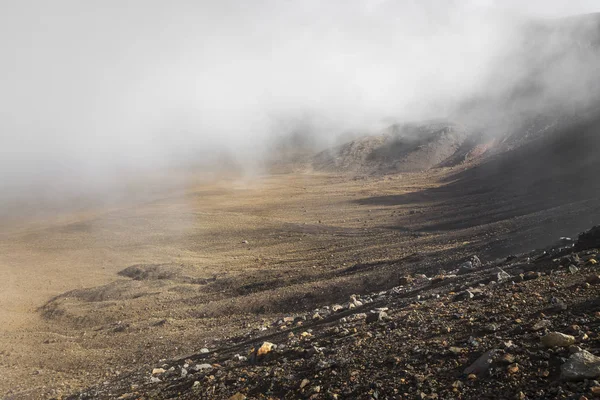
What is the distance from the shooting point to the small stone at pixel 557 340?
4.63 meters

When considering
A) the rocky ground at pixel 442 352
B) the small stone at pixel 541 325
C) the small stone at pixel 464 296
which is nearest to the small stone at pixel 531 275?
the rocky ground at pixel 442 352

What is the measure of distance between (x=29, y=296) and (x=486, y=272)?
20247mm

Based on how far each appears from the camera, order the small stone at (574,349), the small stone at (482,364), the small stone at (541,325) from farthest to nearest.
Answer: the small stone at (541,325), the small stone at (482,364), the small stone at (574,349)

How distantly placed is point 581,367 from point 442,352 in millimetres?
1637

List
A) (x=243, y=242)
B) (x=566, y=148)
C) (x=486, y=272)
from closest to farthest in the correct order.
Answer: (x=486, y=272) → (x=243, y=242) → (x=566, y=148)

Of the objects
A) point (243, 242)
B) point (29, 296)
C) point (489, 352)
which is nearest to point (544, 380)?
point (489, 352)

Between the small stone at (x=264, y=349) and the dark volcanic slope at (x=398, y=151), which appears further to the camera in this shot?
the dark volcanic slope at (x=398, y=151)

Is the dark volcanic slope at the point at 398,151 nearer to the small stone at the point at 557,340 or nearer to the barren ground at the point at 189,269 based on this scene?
the barren ground at the point at 189,269

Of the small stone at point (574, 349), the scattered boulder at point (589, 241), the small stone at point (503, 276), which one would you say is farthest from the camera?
the scattered boulder at point (589, 241)

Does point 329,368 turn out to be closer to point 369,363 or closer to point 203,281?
point 369,363

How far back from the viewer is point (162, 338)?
1245cm

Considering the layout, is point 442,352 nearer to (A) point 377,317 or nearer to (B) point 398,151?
(A) point 377,317

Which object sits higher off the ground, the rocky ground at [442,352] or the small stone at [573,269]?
the small stone at [573,269]

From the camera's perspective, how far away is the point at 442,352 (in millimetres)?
5406
